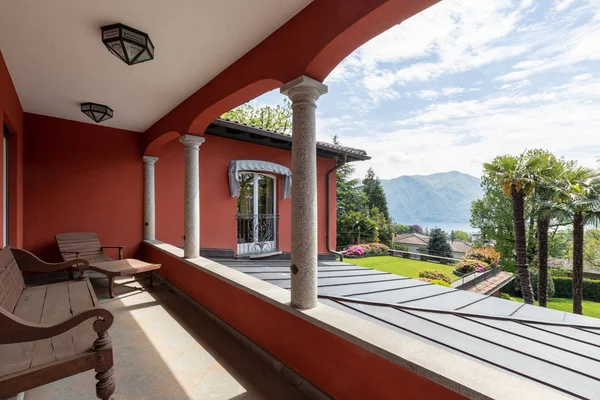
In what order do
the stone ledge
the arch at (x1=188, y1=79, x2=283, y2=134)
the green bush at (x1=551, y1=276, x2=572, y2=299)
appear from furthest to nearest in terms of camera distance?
the green bush at (x1=551, y1=276, x2=572, y2=299) → the arch at (x1=188, y1=79, x2=283, y2=134) → the stone ledge

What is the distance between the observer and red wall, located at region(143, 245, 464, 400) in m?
1.47

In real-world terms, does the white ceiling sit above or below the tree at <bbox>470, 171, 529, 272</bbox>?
above

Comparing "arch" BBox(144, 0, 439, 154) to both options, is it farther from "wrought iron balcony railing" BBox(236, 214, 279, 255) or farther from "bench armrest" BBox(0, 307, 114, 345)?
"wrought iron balcony railing" BBox(236, 214, 279, 255)

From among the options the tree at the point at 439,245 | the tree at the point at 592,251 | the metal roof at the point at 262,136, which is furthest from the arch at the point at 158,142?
the tree at the point at 592,251

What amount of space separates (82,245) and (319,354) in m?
5.11

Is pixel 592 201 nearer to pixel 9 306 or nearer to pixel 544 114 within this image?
pixel 9 306

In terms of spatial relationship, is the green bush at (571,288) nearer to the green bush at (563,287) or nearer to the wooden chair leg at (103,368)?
the green bush at (563,287)

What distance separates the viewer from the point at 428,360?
1.41 metres

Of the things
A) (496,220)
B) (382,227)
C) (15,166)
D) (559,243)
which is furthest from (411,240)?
(15,166)

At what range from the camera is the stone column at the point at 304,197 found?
2170 mm

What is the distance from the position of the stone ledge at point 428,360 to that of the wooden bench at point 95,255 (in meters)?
3.07

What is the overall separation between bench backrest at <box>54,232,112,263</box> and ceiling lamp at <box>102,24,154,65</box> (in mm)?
3867

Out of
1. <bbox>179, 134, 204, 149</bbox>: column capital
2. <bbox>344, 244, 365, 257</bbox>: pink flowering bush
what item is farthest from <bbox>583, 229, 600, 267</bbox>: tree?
<bbox>179, 134, 204, 149</bbox>: column capital

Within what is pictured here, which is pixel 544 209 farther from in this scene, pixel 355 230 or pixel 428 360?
pixel 428 360
